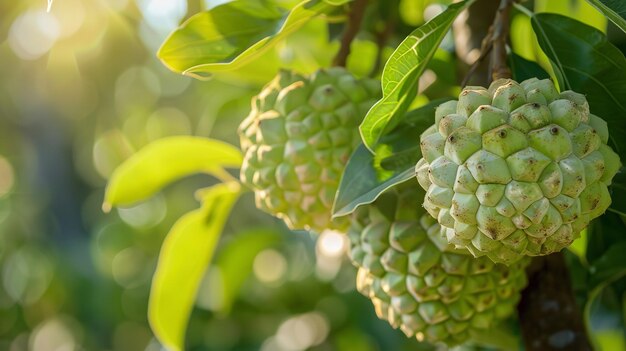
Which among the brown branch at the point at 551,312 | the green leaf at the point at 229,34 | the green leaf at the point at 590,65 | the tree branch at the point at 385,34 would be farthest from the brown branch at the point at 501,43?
the tree branch at the point at 385,34

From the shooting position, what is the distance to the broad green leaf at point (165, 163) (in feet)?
6.35

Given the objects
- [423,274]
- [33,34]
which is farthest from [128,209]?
[423,274]

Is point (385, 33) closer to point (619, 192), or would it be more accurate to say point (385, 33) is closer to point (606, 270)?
point (606, 270)

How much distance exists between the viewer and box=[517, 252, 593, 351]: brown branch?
144cm

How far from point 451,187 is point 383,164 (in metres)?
0.21

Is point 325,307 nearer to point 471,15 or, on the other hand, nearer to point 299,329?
point 299,329

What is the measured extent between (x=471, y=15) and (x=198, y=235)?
2.51 ft

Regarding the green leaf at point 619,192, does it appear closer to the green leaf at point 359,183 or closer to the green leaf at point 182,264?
the green leaf at point 359,183

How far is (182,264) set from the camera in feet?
6.25

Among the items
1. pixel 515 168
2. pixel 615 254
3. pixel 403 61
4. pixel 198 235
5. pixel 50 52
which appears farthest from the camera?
pixel 50 52

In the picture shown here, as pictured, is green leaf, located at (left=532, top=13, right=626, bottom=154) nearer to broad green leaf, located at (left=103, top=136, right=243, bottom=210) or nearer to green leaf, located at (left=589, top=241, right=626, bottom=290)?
green leaf, located at (left=589, top=241, right=626, bottom=290)

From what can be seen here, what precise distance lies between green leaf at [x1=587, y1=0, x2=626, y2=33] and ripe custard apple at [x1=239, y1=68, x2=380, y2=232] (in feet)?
1.49

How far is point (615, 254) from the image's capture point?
1.51m

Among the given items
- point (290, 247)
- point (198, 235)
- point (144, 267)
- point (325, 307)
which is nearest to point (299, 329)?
point (325, 307)
